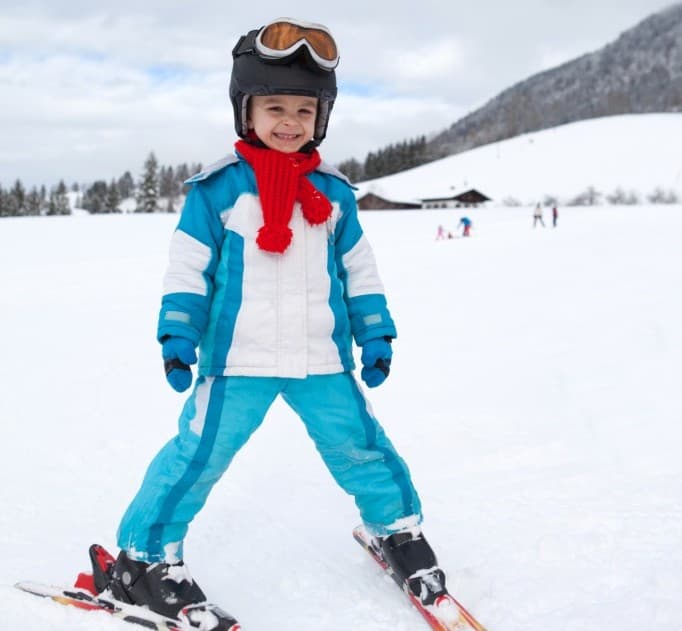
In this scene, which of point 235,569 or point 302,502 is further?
point 302,502

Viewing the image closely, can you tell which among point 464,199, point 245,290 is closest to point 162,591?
point 245,290

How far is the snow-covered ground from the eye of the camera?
227 centimetres

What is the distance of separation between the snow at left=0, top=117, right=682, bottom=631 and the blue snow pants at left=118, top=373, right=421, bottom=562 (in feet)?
0.90

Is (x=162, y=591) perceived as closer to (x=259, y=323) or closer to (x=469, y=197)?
(x=259, y=323)

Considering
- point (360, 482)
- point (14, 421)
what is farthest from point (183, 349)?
point (14, 421)

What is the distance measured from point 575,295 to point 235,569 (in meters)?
5.70

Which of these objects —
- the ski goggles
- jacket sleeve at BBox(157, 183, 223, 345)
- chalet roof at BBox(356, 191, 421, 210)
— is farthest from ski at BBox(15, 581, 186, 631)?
chalet roof at BBox(356, 191, 421, 210)

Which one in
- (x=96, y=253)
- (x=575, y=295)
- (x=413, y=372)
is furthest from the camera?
(x=96, y=253)

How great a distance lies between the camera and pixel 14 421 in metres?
3.82

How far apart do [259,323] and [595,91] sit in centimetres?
16923

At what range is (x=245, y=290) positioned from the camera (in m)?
2.14

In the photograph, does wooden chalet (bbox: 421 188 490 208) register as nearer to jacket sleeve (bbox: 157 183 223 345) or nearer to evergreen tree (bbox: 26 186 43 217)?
evergreen tree (bbox: 26 186 43 217)

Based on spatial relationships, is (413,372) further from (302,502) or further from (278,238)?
(278,238)

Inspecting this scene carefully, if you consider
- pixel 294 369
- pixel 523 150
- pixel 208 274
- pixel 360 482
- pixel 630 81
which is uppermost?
pixel 630 81
